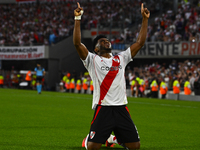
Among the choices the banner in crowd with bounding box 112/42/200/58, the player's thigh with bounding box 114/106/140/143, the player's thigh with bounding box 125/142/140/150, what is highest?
the banner in crowd with bounding box 112/42/200/58

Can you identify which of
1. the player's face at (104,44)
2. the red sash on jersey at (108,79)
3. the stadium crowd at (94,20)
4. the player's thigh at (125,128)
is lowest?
the player's thigh at (125,128)

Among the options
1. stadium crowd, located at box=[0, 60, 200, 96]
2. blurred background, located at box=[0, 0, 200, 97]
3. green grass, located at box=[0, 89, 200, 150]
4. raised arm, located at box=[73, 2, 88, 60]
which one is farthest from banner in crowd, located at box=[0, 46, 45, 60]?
raised arm, located at box=[73, 2, 88, 60]

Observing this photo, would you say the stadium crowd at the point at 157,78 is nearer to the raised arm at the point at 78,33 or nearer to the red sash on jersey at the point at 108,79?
the red sash on jersey at the point at 108,79

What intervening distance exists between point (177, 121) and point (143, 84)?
1604 cm

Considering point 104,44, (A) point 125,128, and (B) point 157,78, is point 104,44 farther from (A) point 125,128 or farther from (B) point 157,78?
(B) point 157,78

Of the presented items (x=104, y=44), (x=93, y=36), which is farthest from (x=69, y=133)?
(x=93, y=36)

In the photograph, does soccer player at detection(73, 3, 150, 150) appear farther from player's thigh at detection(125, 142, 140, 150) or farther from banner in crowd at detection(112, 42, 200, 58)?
banner in crowd at detection(112, 42, 200, 58)

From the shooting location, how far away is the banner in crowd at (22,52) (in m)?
38.4

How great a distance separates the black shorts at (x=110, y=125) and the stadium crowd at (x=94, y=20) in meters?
25.0

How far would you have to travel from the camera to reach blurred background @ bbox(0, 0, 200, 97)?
3077 cm

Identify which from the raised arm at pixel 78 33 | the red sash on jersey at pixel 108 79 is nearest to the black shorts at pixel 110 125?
the red sash on jersey at pixel 108 79

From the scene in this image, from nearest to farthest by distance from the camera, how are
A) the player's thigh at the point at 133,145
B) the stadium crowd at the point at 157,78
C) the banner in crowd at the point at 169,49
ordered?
1. the player's thigh at the point at 133,145
2. the stadium crowd at the point at 157,78
3. the banner in crowd at the point at 169,49

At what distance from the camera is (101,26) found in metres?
38.5

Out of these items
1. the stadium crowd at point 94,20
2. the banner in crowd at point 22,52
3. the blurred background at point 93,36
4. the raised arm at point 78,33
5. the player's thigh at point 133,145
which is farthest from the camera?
the banner in crowd at point 22,52
